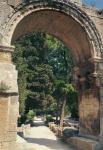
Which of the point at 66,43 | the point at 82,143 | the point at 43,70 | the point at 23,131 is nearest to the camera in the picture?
the point at 82,143

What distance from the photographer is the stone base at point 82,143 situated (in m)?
9.90

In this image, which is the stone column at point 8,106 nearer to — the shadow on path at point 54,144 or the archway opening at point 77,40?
the archway opening at point 77,40

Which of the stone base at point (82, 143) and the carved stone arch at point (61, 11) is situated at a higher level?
the carved stone arch at point (61, 11)

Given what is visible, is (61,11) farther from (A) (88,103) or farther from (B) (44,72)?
(B) (44,72)

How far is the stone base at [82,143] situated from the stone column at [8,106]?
2.94m

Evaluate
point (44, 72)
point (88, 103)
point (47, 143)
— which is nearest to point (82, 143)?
point (88, 103)

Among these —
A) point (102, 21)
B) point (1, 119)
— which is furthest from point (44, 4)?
point (1, 119)

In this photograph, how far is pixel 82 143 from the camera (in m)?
10.5

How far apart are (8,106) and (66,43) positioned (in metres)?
4.48

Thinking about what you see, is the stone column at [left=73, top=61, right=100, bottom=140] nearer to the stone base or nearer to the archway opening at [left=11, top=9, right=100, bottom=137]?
the archway opening at [left=11, top=9, right=100, bottom=137]

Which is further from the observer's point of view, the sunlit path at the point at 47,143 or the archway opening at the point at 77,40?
the sunlit path at the point at 47,143

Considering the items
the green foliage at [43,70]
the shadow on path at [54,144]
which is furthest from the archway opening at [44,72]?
the shadow on path at [54,144]

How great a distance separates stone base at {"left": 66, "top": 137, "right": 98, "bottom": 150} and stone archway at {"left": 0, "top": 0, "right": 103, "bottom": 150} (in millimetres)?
324

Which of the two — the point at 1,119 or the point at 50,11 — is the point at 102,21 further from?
the point at 1,119
